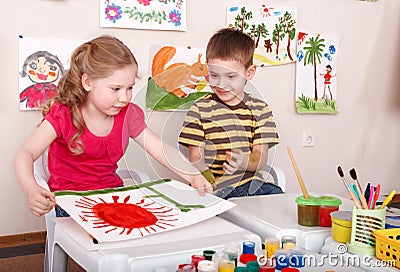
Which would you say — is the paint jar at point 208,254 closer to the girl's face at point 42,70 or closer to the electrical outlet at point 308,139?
the girl's face at point 42,70

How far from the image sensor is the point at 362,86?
267cm

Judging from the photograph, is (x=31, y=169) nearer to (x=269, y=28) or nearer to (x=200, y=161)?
(x=200, y=161)

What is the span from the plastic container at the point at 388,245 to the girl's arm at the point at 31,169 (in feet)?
1.91

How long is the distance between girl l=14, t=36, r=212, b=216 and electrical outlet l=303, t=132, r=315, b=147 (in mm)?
1204

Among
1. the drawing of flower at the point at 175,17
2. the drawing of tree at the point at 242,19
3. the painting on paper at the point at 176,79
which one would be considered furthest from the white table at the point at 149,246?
the drawing of tree at the point at 242,19

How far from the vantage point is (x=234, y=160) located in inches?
54.3

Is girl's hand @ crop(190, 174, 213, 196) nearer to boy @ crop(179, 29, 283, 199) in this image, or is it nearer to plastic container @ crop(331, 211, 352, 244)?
boy @ crop(179, 29, 283, 199)

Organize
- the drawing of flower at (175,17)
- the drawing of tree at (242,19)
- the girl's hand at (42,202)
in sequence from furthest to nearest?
the drawing of tree at (242,19) < the drawing of flower at (175,17) < the girl's hand at (42,202)

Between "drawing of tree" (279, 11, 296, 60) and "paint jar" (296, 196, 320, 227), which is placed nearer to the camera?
"paint jar" (296, 196, 320, 227)

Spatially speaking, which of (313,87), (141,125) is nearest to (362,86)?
(313,87)

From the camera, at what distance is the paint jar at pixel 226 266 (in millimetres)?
774

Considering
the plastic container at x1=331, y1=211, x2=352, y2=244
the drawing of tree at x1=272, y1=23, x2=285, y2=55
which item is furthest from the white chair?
the drawing of tree at x1=272, y1=23, x2=285, y2=55

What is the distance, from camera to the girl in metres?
1.35

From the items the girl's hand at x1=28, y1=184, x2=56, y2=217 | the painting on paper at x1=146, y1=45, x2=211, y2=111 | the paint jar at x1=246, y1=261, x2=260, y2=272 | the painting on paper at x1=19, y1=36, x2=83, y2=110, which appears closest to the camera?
the paint jar at x1=246, y1=261, x2=260, y2=272
